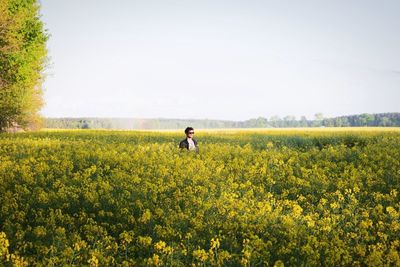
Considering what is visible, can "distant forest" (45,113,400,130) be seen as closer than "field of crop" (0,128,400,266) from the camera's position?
No

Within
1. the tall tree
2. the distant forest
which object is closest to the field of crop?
the tall tree

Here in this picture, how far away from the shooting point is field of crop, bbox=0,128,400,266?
18.9 ft

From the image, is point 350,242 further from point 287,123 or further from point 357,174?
point 287,123

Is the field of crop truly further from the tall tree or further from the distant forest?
the distant forest

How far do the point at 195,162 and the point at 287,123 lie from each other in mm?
153423

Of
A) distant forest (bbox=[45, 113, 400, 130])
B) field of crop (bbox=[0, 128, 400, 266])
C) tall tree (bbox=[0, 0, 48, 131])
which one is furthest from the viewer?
distant forest (bbox=[45, 113, 400, 130])

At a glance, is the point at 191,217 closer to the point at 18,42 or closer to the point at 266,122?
the point at 18,42

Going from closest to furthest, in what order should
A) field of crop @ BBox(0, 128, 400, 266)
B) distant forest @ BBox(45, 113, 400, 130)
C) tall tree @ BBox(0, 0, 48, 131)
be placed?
1. field of crop @ BBox(0, 128, 400, 266)
2. tall tree @ BBox(0, 0, 48, 131)
3. distant forest @ BBox(45, 113, 400, 130)

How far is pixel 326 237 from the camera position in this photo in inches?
255

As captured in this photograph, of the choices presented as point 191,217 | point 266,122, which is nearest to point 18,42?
point 191,217

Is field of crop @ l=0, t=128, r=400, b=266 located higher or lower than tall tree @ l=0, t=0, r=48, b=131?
lower

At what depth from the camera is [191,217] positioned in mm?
7668

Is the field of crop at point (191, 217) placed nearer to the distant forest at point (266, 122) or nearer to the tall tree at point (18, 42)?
the tall tree at point (18, 42)

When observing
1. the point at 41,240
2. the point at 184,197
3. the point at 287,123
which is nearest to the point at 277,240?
the point at 184,197
